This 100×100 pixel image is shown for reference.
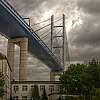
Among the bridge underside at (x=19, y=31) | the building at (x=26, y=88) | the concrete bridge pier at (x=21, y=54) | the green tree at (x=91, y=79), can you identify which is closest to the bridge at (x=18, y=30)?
the bridge underside at (x=19, y=31)

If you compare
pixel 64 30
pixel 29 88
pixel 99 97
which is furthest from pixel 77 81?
pixel 64 30

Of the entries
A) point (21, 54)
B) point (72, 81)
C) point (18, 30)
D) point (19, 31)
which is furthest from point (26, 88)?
point (18, 30)

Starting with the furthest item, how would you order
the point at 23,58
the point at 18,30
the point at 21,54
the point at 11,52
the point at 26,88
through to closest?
the point at 11,52 → the point at 21,54 → the point at 23,58 → the point at 26,88 → the point at 18,30

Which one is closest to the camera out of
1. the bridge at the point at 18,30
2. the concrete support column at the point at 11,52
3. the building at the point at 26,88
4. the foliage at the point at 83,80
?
the bridge at the point at 18,30

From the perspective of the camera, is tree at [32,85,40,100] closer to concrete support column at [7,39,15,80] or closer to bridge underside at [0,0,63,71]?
concrete support column at [7,39,15,80]

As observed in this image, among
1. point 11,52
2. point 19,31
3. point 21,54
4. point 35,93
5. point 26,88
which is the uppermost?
point 19,31

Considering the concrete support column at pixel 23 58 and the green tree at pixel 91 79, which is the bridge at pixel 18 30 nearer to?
the concrete support column at pixel 23 58

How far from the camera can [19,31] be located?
75312mm

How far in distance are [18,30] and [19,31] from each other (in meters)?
1.38

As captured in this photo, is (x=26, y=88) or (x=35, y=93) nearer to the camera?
(x=35, y=93)

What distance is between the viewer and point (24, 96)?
79.4m

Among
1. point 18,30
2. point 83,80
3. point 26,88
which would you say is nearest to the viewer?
point 83,80

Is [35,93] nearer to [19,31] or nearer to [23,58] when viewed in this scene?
[23,58]

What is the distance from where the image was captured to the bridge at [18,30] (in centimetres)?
5833
